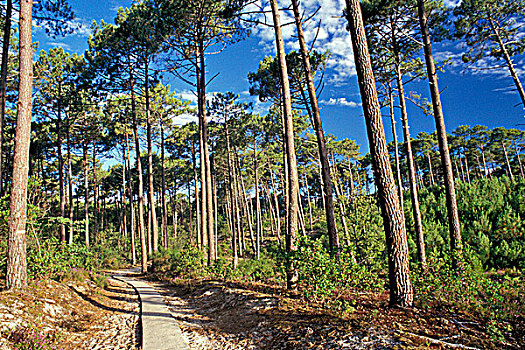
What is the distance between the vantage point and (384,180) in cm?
477

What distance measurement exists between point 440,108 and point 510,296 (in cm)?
537

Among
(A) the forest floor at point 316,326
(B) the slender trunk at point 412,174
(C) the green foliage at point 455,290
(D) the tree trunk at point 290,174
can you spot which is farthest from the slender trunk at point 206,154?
(C) the green foliage at point 455,290

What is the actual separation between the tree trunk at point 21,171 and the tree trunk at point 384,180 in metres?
7.58

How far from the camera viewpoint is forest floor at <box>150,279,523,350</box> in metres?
3.53

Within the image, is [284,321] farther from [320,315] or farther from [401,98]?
[401,98]

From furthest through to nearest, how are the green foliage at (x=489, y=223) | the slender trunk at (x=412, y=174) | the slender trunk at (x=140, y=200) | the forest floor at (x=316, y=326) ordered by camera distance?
1. the slender trunk at (x=140, y=200)
2. the green foliage at (x=489, y=223)
3. the slender trunk at (x=412, y=174)
4. the forest floor at (x=316, y=326)

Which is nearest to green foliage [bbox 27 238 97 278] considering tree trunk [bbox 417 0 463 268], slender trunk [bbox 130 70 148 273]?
slender trunk [bbox 130 70 148 273]

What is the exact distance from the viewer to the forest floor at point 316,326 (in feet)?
11.6

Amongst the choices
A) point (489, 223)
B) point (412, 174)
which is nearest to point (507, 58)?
point (412, 174)

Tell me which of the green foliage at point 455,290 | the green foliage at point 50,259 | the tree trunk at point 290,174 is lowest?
the green foliage at point 455,290

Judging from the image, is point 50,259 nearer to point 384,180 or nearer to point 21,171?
point 21,171

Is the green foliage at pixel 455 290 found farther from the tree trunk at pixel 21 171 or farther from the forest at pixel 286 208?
the tree trunk at pixel 21 171

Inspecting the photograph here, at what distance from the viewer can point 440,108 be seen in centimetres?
838

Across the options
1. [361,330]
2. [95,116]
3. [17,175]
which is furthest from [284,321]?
[95,116]
